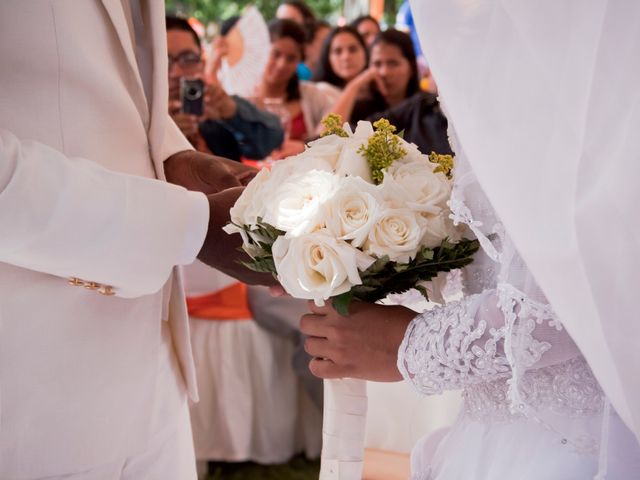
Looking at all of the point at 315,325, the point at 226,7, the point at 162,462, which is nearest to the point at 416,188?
the point at 315,325

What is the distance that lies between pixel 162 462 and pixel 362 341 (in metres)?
0.47

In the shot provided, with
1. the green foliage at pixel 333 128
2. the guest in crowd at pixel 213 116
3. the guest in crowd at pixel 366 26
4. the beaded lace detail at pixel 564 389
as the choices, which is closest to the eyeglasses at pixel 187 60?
the guest in crowd at pixel 213 116

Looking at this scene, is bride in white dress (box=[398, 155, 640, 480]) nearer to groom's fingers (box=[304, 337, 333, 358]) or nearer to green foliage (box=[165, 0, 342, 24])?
groom's fingers (box=[304, 337, 333, 358])

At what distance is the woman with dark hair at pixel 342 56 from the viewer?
627 centimetres

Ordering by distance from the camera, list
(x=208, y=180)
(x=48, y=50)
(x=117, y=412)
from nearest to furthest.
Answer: (x=48, y=50) → (x=117, y=412) → (x=208, y=180)

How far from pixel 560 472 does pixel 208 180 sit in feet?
2.68

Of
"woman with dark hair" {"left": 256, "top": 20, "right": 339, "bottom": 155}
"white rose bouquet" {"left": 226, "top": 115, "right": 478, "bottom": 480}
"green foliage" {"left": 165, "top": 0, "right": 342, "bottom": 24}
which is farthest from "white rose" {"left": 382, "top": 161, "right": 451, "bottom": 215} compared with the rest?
"green foliage" {"left": 165, "top": 0, "right": 342, "bottom": 24}

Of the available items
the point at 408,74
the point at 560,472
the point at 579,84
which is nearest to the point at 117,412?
the point at 560,472

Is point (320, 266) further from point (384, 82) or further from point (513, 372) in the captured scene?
point (384, 82)

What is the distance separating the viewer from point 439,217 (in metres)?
1.18

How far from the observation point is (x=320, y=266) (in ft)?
3.74

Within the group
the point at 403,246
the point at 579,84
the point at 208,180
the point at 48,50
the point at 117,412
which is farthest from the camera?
the point at 208,180

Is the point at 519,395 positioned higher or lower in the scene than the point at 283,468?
higher

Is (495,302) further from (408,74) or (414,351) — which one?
(408,74)
